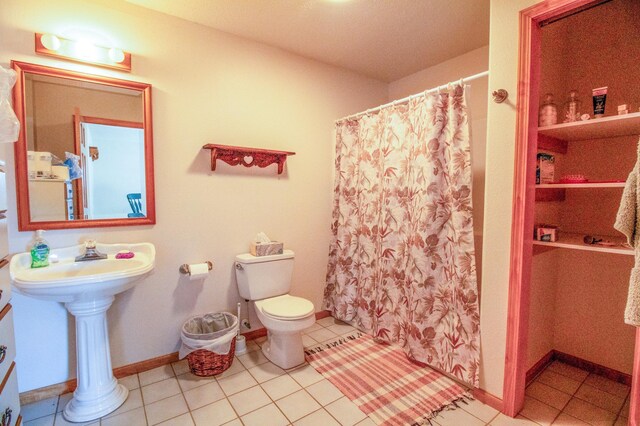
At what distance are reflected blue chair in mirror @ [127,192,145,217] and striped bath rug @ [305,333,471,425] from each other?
1.56 meters

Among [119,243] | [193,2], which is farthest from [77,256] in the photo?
[193,2]

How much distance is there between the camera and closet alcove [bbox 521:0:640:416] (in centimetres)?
183

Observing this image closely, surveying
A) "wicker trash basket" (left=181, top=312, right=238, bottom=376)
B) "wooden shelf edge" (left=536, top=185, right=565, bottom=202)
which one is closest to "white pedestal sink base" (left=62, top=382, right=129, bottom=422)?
"wicker trash basket" (left=181, top=312, right=238, bottom=376)

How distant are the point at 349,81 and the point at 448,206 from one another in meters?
1.67

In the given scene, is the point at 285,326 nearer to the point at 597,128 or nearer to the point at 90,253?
the point at 90,253

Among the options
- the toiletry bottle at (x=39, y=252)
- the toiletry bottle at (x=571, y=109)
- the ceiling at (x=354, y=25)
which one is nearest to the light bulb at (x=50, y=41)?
the ceiling at (x=354, y=25)

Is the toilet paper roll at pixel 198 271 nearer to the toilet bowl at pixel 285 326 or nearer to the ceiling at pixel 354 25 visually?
the toilet bowl at pixel 285 326

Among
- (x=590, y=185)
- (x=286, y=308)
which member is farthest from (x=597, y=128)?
(x=286, y=308)

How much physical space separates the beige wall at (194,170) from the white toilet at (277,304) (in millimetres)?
219

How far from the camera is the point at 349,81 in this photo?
9.71ft

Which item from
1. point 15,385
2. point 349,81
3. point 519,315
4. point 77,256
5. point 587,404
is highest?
point 349,81

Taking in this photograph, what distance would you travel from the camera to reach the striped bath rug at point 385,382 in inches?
67.5

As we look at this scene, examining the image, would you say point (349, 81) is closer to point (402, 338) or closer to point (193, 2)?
point (193, 2)

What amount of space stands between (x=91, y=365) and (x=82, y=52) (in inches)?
70.3
